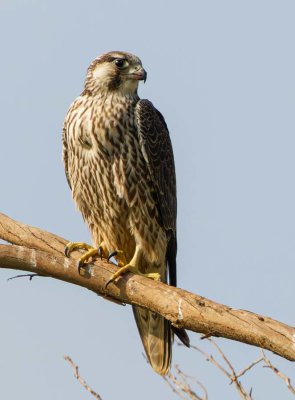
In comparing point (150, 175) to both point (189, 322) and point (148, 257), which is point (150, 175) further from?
point (189, 322)

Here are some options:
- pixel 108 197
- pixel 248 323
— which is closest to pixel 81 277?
pixel 108 197

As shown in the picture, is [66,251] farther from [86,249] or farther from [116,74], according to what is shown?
[116,74]

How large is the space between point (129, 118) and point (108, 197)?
0.63 m

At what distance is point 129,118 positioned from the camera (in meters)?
6.82

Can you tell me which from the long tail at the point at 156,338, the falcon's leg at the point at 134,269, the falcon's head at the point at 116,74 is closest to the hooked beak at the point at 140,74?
the falcon's head at the point at 116,74

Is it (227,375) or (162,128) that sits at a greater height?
(162,128)

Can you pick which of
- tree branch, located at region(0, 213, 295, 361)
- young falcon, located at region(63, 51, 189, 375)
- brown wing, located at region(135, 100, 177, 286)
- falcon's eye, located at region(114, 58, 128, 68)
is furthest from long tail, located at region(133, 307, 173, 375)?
falcon's eye, located at region(114, 58, 128, 68)

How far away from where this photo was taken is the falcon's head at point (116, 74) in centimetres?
704

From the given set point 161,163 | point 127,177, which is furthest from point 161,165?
point 127,177

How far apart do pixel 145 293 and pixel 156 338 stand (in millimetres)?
1139

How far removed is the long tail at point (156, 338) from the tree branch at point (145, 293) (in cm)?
85

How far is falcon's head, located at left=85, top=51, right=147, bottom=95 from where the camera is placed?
704 centimetres

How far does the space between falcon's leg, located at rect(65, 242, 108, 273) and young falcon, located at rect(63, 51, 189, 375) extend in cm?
2

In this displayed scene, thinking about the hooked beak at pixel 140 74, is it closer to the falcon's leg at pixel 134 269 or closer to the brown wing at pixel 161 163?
the brown wing at pixel 161 163
